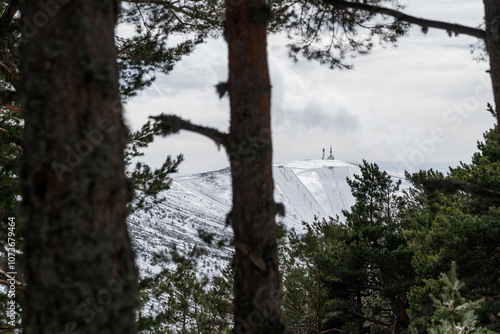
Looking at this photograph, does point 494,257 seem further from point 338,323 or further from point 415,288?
point 338,323

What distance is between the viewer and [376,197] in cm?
1922

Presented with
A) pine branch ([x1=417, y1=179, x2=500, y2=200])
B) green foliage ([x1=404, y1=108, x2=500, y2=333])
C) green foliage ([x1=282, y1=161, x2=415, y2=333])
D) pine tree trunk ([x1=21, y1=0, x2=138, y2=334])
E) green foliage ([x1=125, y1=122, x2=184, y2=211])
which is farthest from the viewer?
green foliage ([x1=282, y1=161, x2=415, y2=333])

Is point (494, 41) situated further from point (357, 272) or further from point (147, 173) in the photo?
point (357, 272)

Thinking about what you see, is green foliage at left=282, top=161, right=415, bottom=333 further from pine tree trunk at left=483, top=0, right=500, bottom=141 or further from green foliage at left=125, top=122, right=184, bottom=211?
pine tree trunk at left=483, top=0, right=500, bottom=141

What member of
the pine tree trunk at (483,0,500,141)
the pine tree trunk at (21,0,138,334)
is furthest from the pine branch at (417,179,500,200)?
the pine tree trunk at (21,0,138,334)

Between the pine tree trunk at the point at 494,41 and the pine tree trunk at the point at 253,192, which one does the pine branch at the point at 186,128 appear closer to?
the pine tree trunk at the point at 253,192

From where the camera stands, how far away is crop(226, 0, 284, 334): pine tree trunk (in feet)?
14.3

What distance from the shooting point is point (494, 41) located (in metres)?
4.32

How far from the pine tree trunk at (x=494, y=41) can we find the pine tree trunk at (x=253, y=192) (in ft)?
6.41

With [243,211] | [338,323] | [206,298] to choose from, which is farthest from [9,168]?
[338,323]

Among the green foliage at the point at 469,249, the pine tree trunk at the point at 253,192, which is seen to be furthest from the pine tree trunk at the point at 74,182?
the green foliage at the point at 469,249

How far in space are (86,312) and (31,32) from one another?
1629mm

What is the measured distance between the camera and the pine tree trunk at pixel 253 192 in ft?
14.3

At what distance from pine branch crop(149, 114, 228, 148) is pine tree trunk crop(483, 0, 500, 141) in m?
2.40
